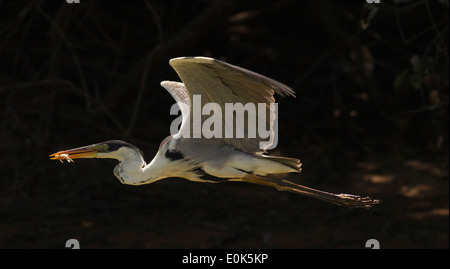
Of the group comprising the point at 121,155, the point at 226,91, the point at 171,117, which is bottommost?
the point at 121,155

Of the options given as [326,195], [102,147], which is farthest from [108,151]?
[326,195]

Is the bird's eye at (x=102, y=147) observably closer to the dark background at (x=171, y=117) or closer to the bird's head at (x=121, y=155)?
the bird's head at (x=121, y=155)

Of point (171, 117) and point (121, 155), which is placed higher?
point (171, 117)

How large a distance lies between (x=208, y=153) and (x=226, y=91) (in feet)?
1.31

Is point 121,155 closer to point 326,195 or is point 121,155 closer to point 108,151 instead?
point 108,151

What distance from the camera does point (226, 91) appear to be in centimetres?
337

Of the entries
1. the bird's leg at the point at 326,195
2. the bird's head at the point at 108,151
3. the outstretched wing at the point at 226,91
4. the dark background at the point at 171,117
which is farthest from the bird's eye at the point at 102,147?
the dark background at the point at 171,117

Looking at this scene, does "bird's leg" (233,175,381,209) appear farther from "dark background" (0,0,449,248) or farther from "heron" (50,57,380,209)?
"dark background" (0,0,449,248)

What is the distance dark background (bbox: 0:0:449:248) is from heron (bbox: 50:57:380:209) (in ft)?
9.00

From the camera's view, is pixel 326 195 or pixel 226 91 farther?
pixel 326 195

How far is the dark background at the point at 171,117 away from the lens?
22.4ft

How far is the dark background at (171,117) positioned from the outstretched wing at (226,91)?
2758 millimetres

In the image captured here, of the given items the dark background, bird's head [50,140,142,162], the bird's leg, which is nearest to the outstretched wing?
the bird's leg

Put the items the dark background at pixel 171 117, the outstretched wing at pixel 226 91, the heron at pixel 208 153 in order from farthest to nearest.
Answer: the dark background at pixel 171 117, the heron at pixel 208 153, the outstretched wing at pixel 226 91
